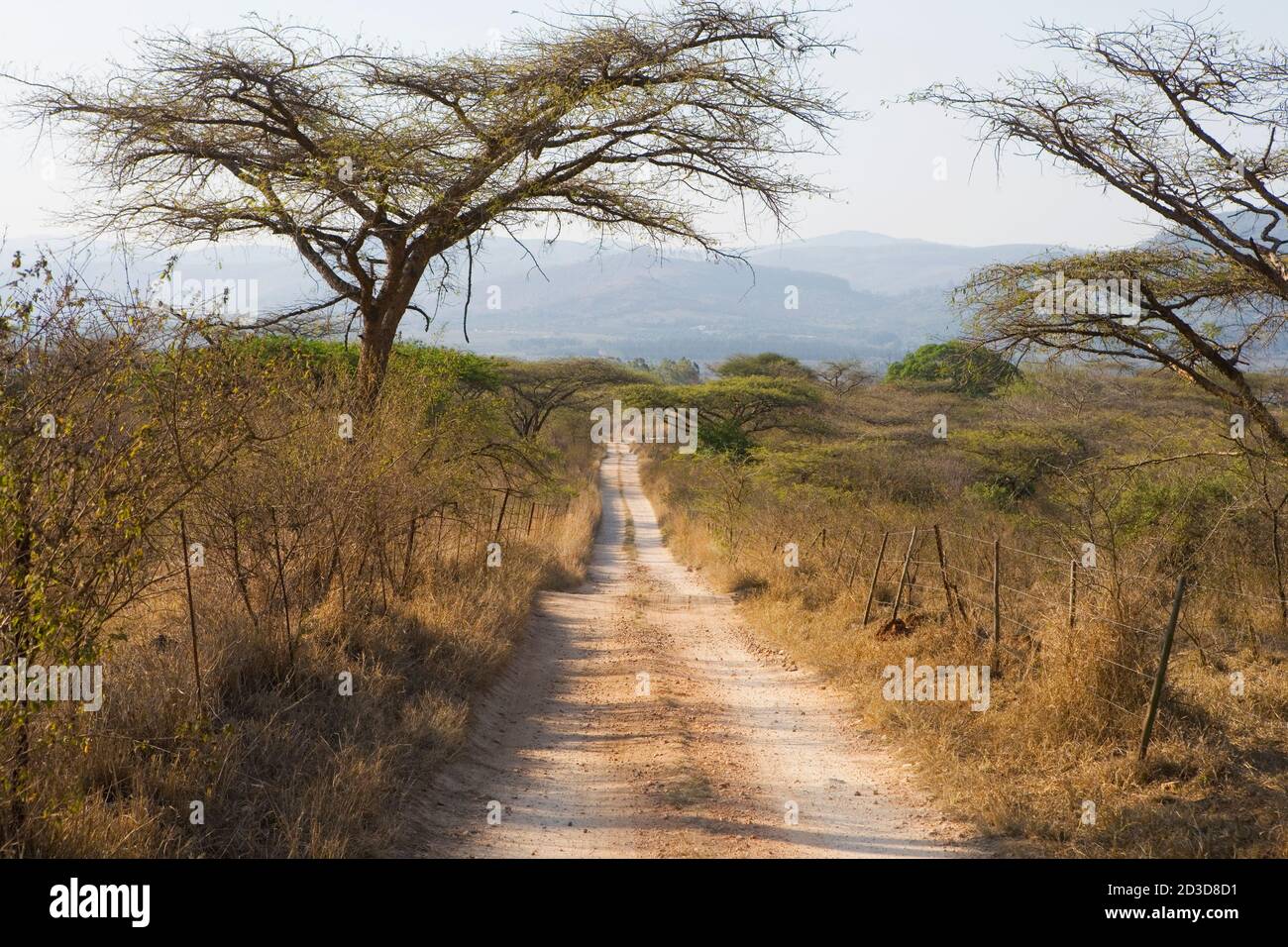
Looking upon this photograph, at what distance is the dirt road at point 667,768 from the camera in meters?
5.49

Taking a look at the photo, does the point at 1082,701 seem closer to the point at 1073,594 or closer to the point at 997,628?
the point at 1073,594

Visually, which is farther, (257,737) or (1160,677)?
(1160,677)

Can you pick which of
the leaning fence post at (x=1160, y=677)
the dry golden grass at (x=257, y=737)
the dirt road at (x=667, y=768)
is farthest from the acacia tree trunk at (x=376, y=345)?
the leaning fence post at (x=1160, y=677)

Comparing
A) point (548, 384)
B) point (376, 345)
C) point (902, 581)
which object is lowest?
point (902, 581)

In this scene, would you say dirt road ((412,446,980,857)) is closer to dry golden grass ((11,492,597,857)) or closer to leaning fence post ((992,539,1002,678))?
dry golden grass ((11,492,597,857))

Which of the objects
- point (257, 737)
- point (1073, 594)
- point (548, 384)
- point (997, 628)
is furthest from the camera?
point (548, 384)

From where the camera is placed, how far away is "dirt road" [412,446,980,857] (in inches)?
216

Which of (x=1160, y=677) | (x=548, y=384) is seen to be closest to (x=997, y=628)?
(x=1160, y=677)

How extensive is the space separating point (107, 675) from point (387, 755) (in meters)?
1.56

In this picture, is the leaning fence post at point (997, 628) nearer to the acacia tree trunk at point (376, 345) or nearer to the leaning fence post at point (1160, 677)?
the leaning fence post at point (1160, 677)

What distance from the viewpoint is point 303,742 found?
580 cm

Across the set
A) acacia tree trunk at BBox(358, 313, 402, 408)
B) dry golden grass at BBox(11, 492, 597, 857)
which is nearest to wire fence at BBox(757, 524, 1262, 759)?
dry golden grass at BBox(11, 492, 597, 857)

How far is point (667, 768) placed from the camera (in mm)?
6754

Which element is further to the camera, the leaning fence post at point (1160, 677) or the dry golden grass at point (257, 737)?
the leaning fence post at point (1160, 677)
